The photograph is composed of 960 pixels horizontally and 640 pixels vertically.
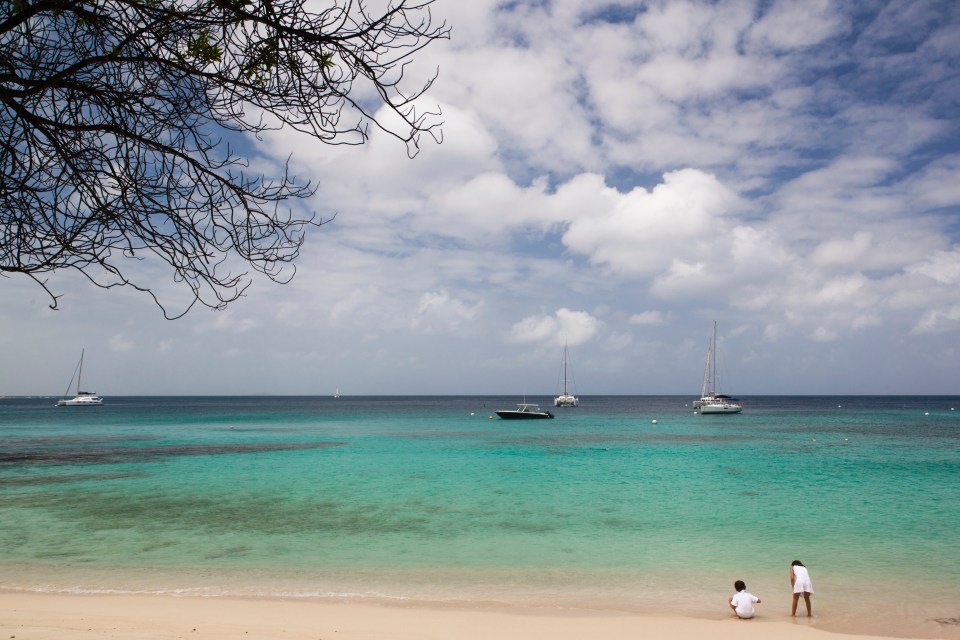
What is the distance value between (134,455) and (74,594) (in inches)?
1060

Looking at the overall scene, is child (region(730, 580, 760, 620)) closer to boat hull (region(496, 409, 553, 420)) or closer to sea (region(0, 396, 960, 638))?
sea (region(0, 396, 960, 638))

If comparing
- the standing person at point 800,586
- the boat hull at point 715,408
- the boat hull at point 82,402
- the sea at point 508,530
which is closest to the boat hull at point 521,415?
the boat hull at point 715,408

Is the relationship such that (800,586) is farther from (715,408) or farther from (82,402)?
(82,402)

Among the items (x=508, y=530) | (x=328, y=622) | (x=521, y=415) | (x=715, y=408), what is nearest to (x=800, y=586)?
(x=328, y=622)

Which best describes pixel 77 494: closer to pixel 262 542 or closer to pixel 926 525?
pixel 262 542

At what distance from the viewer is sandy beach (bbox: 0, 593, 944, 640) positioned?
836 centimetres

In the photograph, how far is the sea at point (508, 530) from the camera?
1141 centimetres

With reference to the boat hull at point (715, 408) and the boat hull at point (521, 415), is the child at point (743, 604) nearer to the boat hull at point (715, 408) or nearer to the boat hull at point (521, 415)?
the boat hull at point (521, 415)

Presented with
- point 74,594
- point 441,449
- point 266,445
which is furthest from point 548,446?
point 74,594

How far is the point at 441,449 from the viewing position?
38969mm

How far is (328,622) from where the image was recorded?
9148 mm

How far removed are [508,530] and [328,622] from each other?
7.89 metres

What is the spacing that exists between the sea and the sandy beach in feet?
2.32

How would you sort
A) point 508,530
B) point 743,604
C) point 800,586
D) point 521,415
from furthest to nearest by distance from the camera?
1. point 521,415
2. point 508,530
3. point 800,586
4. point 743,604
